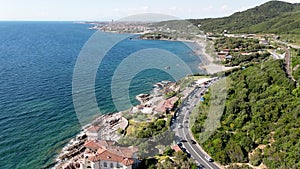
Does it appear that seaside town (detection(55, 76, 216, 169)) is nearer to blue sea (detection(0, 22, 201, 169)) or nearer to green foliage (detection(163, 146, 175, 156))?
green foliage (detection(163, 146, 175, 156))

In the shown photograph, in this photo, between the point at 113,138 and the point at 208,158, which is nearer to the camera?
the point at 208,158

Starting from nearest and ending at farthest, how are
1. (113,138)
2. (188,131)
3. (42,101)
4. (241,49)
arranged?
(188,131)
(113,138)
(42,101)
(241,49)

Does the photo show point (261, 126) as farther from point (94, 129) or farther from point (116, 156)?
point (94, 129)

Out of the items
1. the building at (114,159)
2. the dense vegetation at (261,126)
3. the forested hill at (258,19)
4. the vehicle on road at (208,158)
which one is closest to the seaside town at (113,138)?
the building at (114,159)

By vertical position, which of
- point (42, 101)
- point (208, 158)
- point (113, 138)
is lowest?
point (113, 138)

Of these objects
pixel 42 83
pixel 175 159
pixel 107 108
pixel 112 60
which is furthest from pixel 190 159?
pixel 112 60

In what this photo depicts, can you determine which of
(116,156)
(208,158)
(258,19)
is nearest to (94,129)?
(116,156)

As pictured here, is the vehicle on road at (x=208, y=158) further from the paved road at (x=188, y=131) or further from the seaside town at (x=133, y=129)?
the paved road at (x=188, y=131)
